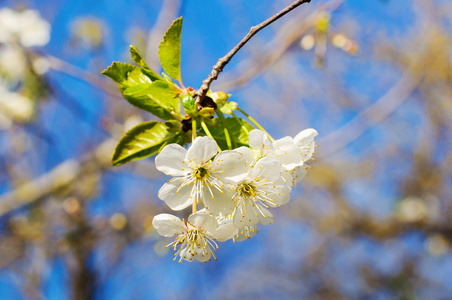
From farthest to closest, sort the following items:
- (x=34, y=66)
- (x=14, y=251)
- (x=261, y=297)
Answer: (x=261, y=297) < (x=14, y=251) < (x=34, y=66)

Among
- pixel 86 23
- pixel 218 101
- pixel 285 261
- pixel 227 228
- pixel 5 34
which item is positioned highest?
pixel 86 23

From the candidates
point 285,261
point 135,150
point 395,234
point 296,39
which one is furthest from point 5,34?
point 285,261

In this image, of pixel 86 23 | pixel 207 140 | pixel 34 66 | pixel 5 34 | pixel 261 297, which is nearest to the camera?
pixel 207 140

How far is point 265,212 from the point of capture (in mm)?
944

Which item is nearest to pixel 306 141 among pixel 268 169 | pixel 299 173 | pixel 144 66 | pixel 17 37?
pixel 299 173

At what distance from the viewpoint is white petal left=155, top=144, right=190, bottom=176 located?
0.82 meters

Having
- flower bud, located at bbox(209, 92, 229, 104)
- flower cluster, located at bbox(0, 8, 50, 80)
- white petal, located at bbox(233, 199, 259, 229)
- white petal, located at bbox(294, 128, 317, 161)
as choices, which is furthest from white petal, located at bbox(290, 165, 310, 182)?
flower cluster, located at bbox(0, 8, 50, 80)

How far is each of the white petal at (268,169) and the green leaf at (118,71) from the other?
0.36 metres

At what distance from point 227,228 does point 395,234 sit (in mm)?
5909

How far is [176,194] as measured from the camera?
0.86 meters

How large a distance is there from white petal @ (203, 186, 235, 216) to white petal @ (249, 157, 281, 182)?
0.25 ft

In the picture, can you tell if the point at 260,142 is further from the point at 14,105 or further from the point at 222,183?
the point at 14,105

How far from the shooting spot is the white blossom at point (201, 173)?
0.81m

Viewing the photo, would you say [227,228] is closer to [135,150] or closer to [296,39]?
[135,150]
